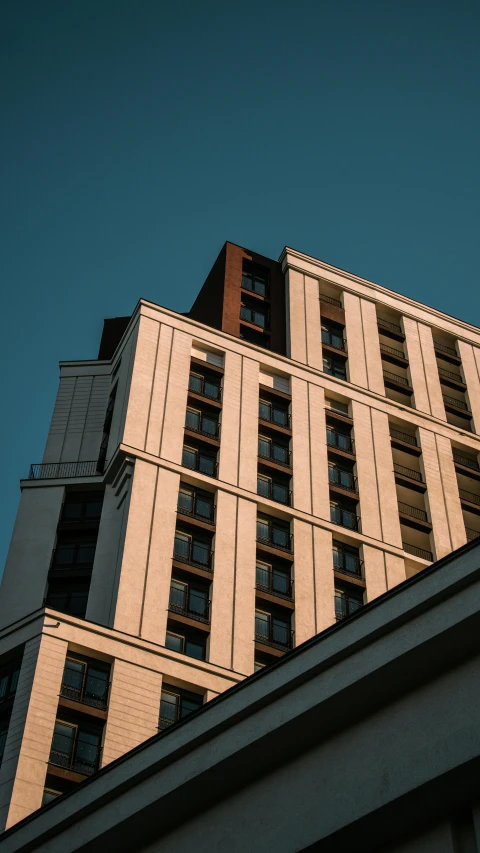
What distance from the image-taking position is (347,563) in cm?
5512

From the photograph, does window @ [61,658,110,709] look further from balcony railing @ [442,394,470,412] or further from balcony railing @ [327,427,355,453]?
balcony railing @ [442,394,470,412]

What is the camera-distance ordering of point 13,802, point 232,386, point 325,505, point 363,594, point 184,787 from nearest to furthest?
1. point 184,787
2. point 13,802
3. point 363,594
4. point 325,505
5. point 232,386

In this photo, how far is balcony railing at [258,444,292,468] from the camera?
2289 inches

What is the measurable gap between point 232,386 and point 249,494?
8.57 metres

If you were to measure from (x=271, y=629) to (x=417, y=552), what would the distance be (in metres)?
12.8

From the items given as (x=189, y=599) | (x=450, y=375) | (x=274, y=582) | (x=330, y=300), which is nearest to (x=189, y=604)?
(x=189, y=599)

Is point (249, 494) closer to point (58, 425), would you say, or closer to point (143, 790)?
point (58, 425)

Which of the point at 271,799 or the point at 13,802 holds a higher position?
the point at 13,802

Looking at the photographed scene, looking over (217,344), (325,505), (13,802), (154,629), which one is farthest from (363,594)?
(13,802)

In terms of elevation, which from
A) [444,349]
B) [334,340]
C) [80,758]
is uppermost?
[444,349]

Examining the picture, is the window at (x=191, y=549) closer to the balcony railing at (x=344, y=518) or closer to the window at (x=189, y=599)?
the window at (x=189, y=599)

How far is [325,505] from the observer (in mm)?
57125

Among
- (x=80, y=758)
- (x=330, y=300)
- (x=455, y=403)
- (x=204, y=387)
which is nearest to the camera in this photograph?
(x=80, y=758)

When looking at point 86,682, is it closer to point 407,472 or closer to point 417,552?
point 417,552
